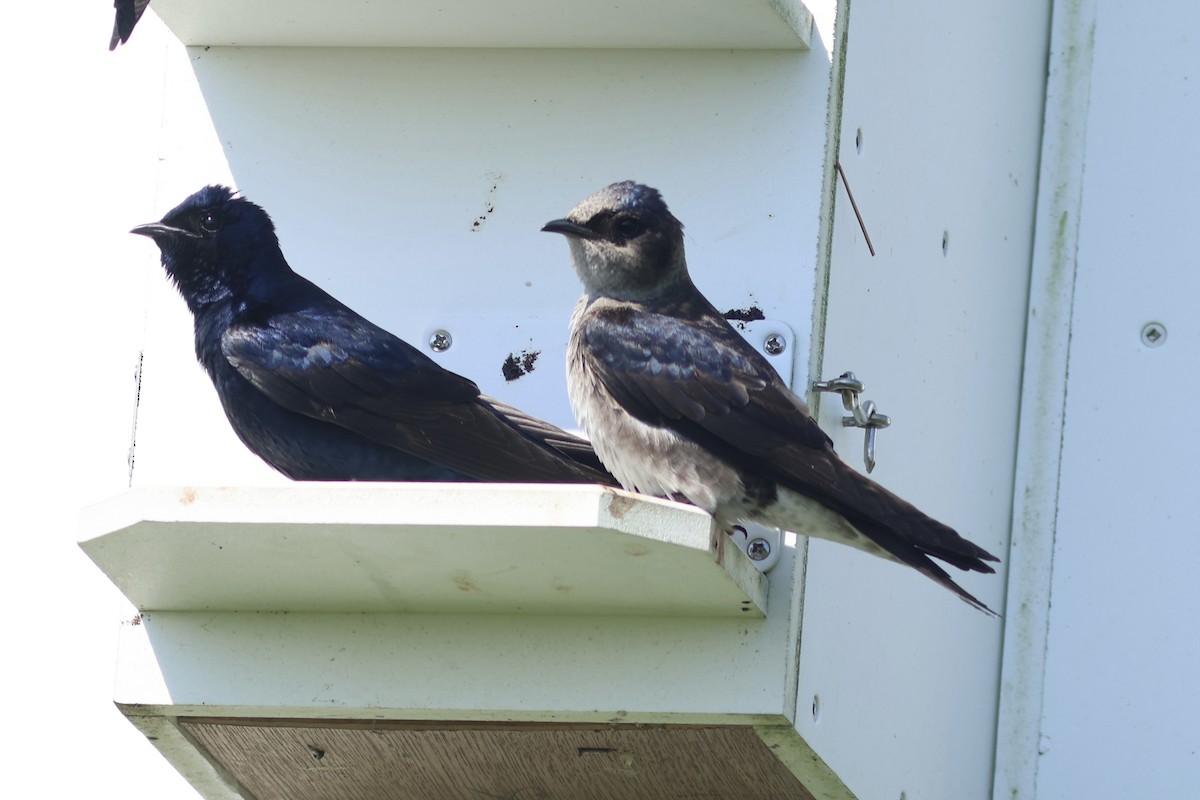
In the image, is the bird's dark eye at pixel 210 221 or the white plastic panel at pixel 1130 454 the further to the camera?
the white plastic panel at pixel 1130 454

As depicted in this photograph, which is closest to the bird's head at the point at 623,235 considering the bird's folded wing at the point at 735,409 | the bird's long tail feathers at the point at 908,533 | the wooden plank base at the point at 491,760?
the bird's folded wing at the point at 735,409

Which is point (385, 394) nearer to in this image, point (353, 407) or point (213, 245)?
point (353, 407)

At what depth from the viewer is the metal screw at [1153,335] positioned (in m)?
3.81

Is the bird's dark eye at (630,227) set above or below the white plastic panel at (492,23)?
below

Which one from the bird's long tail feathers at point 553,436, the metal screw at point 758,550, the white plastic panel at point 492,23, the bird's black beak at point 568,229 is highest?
the white plastic panel at point 492,23

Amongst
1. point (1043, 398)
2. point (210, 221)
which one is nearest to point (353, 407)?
point (210, 221)

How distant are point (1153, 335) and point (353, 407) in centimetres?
132

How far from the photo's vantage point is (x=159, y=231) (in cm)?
340

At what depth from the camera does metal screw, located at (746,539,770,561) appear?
309cm

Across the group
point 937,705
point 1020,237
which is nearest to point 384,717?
point 937,705

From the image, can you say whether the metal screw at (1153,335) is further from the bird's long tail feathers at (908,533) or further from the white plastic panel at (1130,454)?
the bird's long tail feathers at (908,533)

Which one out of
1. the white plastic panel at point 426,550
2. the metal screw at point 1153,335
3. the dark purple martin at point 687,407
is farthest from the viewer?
the metal screw at point 1153,335

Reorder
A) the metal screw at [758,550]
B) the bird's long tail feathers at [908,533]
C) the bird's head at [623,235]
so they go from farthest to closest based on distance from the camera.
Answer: the bird's head at [623,235], the metal screw at [758,550], the bird's long tail feathers at [908,533]

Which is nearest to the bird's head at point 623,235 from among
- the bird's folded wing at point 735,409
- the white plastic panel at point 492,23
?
the bird's folded wing at point 735,409
